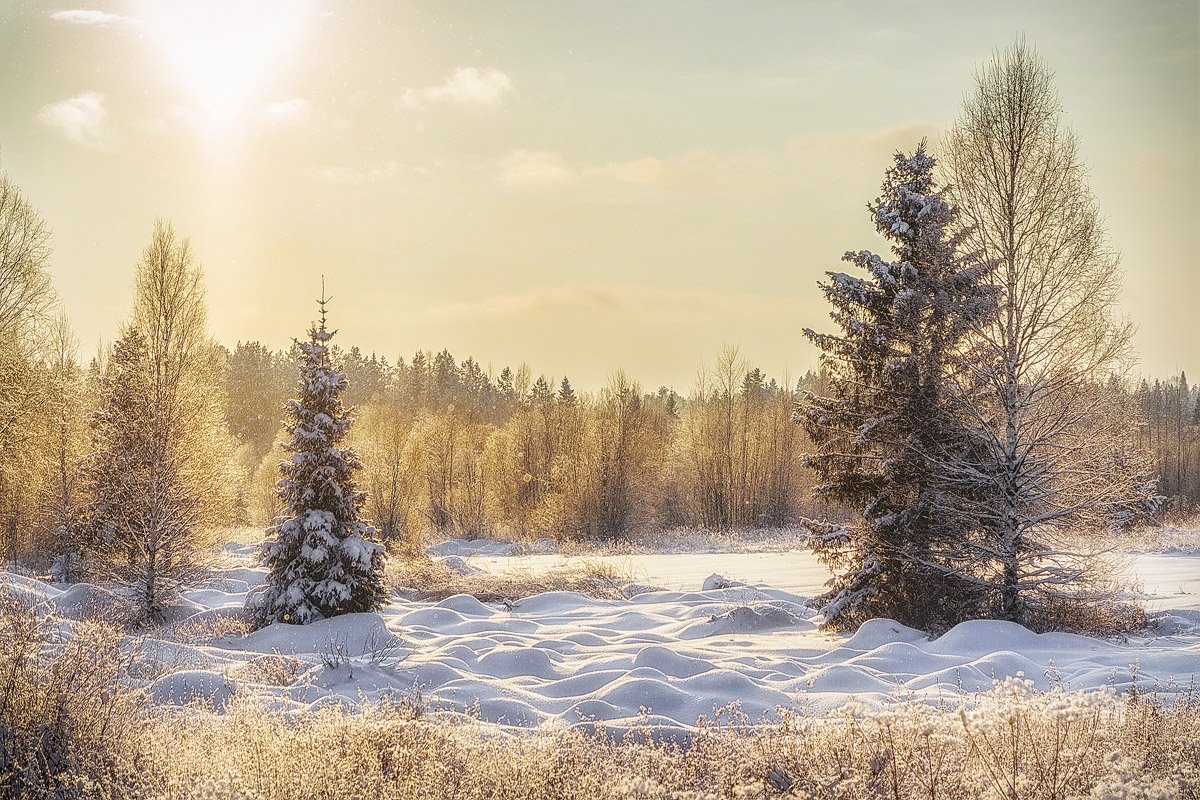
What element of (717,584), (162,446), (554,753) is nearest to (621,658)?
(554,753)

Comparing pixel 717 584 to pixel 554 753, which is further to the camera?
pixel 717 584

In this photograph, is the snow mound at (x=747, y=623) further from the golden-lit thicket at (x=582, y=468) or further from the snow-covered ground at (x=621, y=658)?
the golden-lit thicket at (x=582, y=468)

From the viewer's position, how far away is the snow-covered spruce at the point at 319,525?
13.7 metres

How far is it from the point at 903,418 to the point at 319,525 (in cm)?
897

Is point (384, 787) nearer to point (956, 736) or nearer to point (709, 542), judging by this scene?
point (956, 736)

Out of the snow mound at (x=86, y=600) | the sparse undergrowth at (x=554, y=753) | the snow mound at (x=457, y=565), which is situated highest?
the sparse undergrowth at (x=554, y=753)

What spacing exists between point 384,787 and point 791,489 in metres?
38.7

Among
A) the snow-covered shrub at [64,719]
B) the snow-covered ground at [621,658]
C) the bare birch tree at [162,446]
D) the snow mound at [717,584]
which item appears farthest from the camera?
the snow mound at [717,584]

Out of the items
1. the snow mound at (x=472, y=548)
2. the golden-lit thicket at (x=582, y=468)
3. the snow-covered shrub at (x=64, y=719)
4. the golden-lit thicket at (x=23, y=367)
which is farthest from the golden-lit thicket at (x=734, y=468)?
the snow-covered shrub at (x=64, y=719)

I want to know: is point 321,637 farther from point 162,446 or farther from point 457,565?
point 457,565

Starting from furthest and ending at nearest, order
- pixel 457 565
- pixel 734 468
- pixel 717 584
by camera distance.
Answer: pixel 734 468 < pixel 457 565 < pixel 717 584

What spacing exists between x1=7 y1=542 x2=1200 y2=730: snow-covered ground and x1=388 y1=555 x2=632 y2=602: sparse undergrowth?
142 centimetres

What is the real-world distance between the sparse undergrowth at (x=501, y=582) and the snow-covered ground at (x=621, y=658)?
1416 millimetres

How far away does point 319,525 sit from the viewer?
1373 cm
